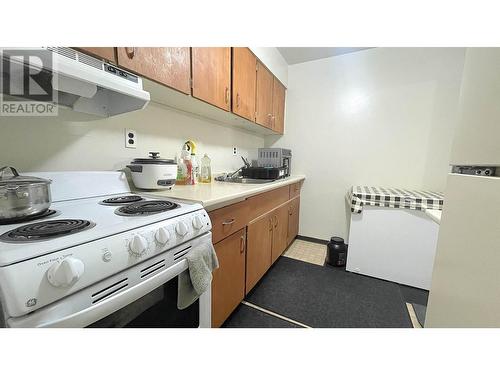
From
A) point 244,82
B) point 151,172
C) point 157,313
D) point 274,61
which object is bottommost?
point 157,313

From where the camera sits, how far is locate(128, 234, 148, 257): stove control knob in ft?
1.77

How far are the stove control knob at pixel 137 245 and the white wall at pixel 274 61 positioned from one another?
1.81m

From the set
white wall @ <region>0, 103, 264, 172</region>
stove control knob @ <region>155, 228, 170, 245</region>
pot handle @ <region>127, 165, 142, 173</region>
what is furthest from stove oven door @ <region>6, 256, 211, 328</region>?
white wall @ <region>0, 103, 264, 172</region>

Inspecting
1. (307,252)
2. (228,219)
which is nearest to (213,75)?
(228,219)

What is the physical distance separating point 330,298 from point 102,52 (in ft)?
6.52

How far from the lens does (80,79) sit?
61cm

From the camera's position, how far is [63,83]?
2.34 ft

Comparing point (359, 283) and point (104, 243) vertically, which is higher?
point (104, 243)

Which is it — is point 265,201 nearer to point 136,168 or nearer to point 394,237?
point 136,168

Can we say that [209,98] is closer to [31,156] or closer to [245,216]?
[245,216]

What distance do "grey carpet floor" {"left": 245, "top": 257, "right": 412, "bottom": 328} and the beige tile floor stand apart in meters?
0.19

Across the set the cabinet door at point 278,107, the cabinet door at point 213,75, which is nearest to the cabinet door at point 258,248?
the cabinet door at point 213,75
